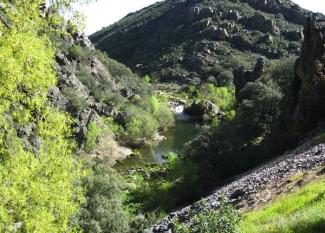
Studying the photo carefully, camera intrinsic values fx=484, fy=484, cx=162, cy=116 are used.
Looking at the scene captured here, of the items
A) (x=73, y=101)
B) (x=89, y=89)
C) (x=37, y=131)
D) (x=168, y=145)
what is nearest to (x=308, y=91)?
(x=37, y=131)

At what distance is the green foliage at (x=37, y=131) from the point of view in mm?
13742

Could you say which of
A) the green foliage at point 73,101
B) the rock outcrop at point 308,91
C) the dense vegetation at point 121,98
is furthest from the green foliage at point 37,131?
the green foliage at point 73,101

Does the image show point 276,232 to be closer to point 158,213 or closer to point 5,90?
point 5,90

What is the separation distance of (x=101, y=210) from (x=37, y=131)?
82.9 ft

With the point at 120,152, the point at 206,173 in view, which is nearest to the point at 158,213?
the point at 206,173

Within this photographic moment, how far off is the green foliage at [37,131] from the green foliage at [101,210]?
23.1 meters

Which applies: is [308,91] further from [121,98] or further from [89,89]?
[121,98]

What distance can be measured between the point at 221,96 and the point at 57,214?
490 ft

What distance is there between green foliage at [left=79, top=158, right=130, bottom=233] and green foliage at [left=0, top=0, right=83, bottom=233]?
75.8 ft

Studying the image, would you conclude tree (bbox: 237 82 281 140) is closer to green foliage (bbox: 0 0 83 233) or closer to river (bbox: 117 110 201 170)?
river (bbox: 117 110 201 170)

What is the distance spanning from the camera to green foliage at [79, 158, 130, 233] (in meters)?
38.2

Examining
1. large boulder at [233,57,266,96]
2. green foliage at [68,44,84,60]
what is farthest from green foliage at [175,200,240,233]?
green foliage at [68,44,84,60]

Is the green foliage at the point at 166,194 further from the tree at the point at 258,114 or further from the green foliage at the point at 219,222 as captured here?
the green foliage at the point at 219,222

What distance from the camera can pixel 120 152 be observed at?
10112cm
